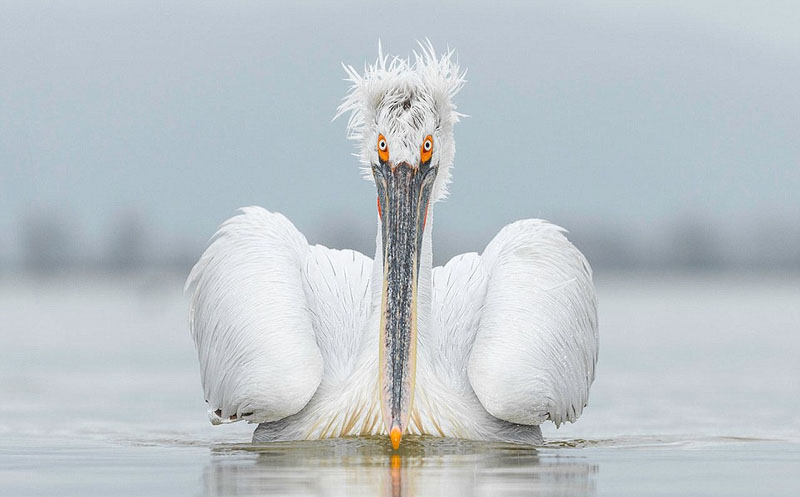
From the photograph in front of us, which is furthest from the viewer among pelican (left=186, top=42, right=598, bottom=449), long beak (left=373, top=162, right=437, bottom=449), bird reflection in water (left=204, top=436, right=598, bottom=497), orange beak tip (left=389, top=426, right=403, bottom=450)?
pelican (left=186, top=42, right=598, bottom=449)

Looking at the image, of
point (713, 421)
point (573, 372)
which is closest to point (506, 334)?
point (573, 372)

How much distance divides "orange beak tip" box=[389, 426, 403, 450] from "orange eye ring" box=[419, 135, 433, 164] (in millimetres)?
1288

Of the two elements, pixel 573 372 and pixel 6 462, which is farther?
pixel 573 372

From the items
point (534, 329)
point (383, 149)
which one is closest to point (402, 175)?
point (383, 149)

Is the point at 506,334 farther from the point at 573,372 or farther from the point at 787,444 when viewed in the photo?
the point at 787,444

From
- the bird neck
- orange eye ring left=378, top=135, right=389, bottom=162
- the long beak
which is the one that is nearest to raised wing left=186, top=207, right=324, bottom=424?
the bird neck

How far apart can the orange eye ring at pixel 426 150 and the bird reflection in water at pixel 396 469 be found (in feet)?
4.21

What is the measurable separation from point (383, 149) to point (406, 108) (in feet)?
0.71

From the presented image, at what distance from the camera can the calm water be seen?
21.7 feet

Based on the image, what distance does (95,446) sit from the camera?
28.2ft

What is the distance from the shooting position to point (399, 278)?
7.76 metres

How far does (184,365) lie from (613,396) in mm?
5097

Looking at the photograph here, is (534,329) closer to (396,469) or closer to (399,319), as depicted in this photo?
(399,319)

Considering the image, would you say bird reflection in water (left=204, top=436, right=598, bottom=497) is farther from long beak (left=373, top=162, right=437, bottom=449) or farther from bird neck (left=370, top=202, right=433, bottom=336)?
bird neck (left=370, top=202, right=433, bottom=336)
